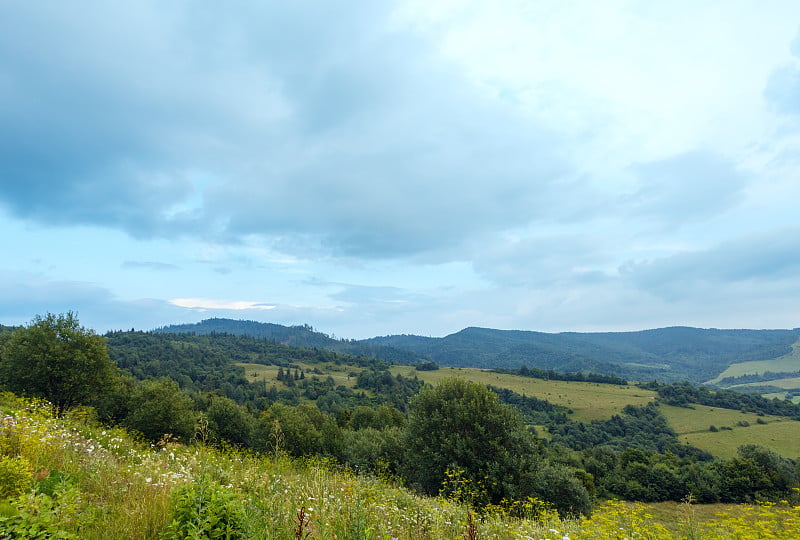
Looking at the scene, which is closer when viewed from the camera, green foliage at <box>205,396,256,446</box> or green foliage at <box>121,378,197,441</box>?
green foliage at <box>121,378,197,441</box>

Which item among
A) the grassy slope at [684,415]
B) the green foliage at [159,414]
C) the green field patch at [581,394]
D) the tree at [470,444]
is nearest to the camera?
the tree at [470,444]

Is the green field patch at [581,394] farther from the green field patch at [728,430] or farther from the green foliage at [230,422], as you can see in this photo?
the green foliage at [230,422]

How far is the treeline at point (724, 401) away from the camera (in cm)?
13338

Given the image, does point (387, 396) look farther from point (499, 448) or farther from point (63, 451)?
point (63, 451)

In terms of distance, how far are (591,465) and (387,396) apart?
3119 inches

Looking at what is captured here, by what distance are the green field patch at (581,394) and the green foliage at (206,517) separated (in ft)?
381

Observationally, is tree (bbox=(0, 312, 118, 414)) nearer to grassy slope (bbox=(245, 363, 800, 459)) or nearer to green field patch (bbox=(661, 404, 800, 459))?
grassy slope (bbox=(245, 363, 800, 459))

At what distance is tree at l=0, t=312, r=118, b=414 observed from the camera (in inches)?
1143

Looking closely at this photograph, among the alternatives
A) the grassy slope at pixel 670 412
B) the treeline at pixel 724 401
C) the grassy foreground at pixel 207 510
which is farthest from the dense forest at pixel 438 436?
the treeline at pixel 724 401

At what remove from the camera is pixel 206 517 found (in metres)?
4.33

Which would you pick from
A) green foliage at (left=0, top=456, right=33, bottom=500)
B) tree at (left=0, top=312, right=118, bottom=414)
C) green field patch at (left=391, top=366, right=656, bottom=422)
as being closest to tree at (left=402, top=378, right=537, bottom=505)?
green foliage at (left=0, top=456, right=33, bottom=500)

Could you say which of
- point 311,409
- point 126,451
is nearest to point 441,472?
point 126,451

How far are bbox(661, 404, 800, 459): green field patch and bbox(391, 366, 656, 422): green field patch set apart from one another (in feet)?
44.6

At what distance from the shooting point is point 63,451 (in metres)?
8.59
